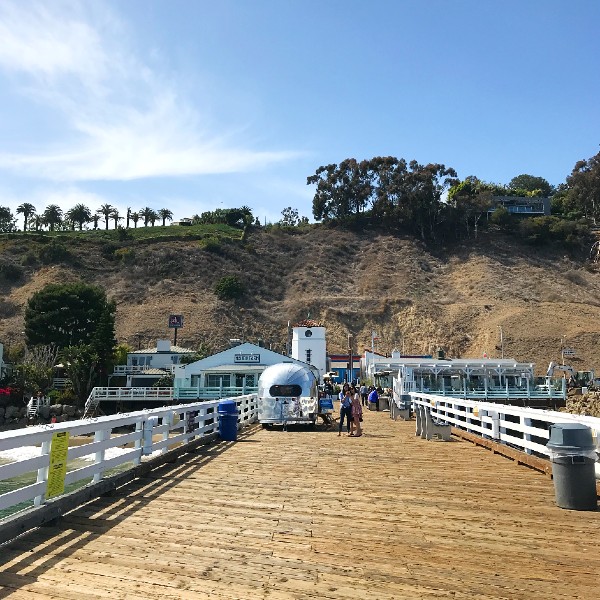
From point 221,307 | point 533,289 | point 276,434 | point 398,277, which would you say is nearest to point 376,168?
point 398,277

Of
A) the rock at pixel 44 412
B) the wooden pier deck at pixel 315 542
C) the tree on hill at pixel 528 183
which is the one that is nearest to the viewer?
the wooden pier deck at pixel 315 542

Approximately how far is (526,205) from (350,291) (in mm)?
53322

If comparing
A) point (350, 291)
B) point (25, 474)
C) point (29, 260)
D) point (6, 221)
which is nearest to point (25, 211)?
point (6, 221)

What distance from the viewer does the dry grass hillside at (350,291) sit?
73.9m

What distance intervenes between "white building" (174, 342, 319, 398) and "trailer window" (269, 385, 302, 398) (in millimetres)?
24509

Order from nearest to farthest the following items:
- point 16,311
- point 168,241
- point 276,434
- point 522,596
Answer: point 522,596 < point 276,434 < point 16,311 < point 168,241

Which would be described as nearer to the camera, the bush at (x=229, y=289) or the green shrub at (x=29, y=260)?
the bush at (x=229, y=289)

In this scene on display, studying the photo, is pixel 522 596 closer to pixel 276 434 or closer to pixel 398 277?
pixel 276 434

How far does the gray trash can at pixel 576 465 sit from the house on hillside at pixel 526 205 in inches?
4555

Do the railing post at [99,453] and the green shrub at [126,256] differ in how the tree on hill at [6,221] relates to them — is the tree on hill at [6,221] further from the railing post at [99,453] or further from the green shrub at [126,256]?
the railing post at [99,453]

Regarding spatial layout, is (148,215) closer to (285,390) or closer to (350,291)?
(350,291)

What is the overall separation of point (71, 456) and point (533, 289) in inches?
3426

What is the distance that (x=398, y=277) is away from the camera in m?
89.1

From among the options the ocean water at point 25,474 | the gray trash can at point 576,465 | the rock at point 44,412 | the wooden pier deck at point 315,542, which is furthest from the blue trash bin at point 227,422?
the rock at point 44,412
